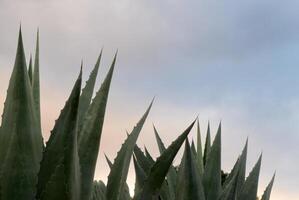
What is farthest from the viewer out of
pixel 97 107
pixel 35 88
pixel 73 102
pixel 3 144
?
pixel 35 88

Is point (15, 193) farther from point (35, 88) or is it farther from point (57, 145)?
point (35, 88)

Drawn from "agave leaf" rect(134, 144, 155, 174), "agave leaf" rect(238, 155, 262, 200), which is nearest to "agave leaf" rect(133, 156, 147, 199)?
"agave leaf" rect(134, 144, 155, 174)

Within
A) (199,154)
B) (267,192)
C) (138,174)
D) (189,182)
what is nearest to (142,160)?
(138,174)

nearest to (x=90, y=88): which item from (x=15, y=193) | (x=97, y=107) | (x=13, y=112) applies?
(x=97, y=107)

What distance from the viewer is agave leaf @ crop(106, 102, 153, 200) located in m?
1.67

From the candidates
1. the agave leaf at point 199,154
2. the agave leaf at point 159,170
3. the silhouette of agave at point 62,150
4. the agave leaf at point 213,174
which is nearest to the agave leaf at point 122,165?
the silhouette of agave at point 62,150

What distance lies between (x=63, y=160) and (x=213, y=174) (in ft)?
4.92

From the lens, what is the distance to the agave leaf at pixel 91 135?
1.49 meters

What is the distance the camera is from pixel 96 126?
1.57 meters

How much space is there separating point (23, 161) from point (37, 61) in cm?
44

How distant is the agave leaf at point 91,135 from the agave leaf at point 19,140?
0.10m

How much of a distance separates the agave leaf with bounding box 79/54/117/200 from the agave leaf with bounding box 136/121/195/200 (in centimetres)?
14

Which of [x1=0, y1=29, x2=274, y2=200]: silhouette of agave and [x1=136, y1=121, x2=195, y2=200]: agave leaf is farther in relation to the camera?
[x1=136, y1=121, x2=195, y2=200]: agave leaf

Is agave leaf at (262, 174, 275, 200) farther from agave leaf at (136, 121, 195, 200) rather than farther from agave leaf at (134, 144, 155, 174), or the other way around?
agave leaf at (136, 121, 195, 200)
